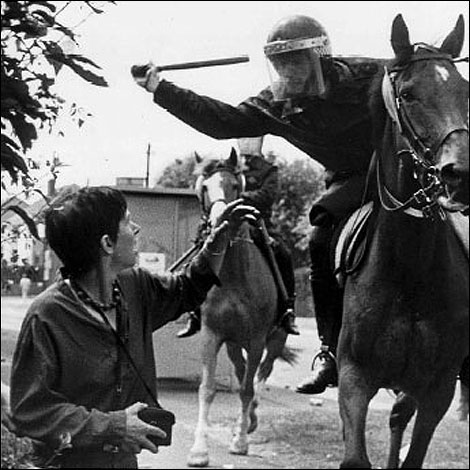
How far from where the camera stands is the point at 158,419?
3.27 m

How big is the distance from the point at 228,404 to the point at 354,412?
8.84 metres

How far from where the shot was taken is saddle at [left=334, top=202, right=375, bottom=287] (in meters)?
4.66

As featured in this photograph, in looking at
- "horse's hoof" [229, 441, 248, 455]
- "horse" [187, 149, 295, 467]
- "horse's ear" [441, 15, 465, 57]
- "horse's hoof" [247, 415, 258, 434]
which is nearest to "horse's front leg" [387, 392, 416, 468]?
"horse" [187, 149, 295, 467]

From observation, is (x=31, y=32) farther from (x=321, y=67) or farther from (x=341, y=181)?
(x=341, y=181)

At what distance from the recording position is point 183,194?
432 inches

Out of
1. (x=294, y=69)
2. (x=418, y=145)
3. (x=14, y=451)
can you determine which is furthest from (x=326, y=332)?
(x=14, y=451)

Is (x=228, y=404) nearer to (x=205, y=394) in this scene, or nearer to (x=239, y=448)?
(x=239, y=448)

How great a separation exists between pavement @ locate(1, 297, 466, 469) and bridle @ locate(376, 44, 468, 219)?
15.8 feet

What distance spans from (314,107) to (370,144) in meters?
0.42

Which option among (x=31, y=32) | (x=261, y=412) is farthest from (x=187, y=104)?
(x=261, y=412)

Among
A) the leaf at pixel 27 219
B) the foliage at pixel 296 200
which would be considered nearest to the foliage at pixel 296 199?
the foliage at pixel 296 200

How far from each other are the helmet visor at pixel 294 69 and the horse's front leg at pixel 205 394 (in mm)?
5838

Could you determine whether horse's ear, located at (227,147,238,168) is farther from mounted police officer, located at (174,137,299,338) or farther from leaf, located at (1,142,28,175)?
leaf, located at (1,142,28,175)

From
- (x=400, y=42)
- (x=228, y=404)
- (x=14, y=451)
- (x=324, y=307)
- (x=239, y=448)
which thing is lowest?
(x=228, y=404)
